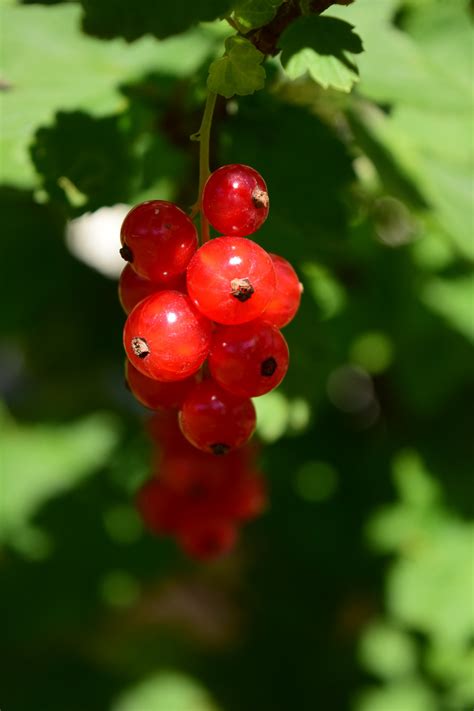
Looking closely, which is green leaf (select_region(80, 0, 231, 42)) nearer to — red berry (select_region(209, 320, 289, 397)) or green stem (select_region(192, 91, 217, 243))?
green stem (select_region(192, 91, 217, 243))

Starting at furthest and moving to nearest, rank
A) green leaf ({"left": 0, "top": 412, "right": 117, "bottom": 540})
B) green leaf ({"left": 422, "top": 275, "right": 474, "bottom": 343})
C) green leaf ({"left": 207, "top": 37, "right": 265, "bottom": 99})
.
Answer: green leaf ({"left": 0, "top": 412, "right": 117, "bottom": 540}) → green leaf ({"left": 422, "top": 275, "right": 474, "bottom": 343}) → green leaf ({"left": 207, "top": 37, "right": 265, "bottom": 99})

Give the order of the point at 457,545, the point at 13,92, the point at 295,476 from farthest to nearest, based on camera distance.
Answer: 1. the point at 295,476
2. the point at 457,545
3. the point at 13,92

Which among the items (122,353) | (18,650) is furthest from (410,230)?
(18,650)

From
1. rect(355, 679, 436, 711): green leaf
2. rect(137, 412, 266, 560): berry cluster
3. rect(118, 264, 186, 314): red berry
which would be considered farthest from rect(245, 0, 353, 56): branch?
rect(355, 679, 436, 711): green leaf

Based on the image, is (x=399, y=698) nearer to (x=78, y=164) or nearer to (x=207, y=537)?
(x=207, y=537)

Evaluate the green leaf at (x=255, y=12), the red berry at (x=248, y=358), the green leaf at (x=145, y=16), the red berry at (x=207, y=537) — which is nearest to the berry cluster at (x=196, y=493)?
the red berry at (x=207, y=537)

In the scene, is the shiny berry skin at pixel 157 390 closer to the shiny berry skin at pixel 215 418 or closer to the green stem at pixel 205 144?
the shiny berry skin at pixel 215 418

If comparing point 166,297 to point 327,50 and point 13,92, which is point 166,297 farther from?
point 13,92
